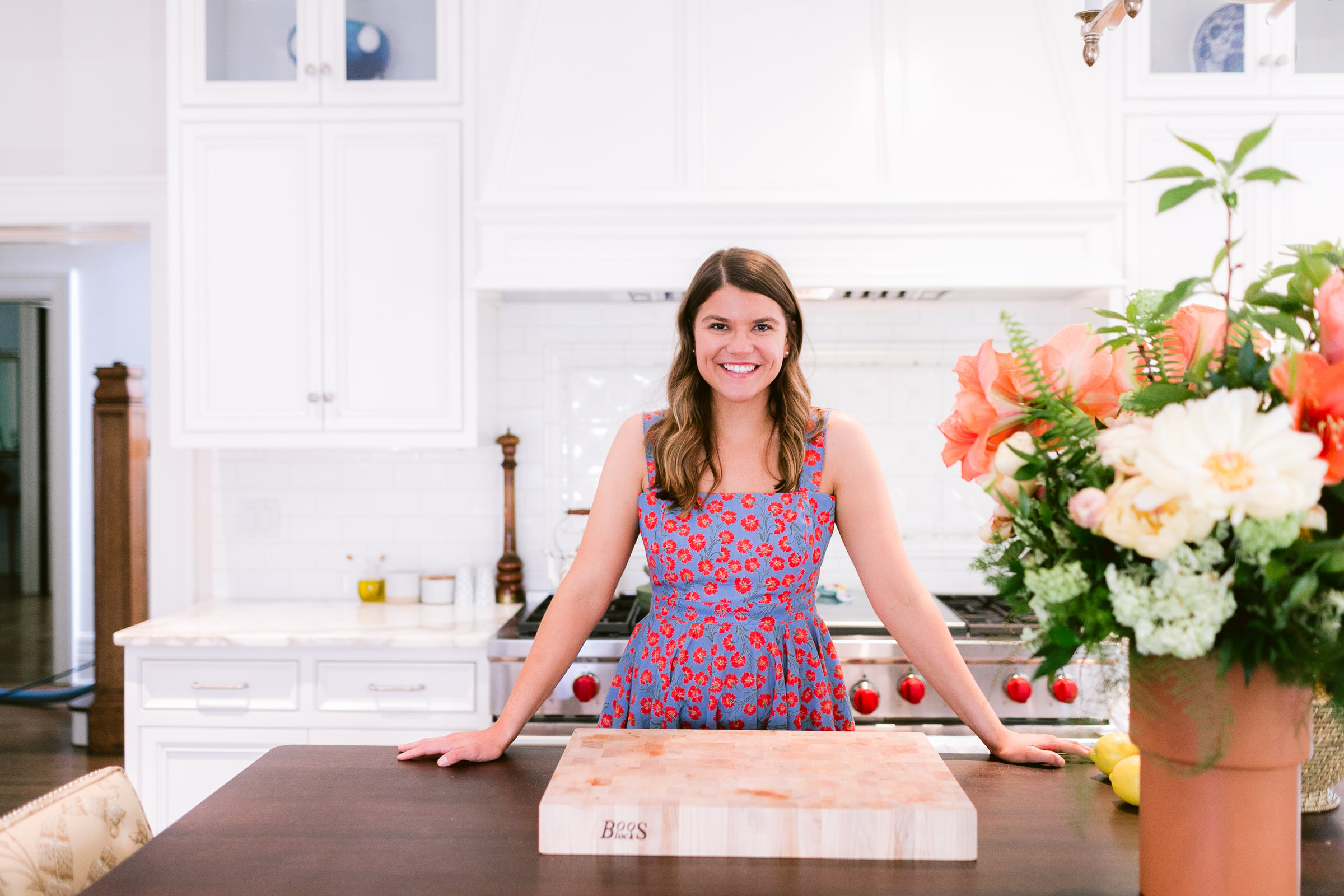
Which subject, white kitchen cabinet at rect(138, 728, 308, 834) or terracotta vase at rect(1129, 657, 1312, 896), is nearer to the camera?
terracotta vase at rect(1129, 657, 1312, 896)

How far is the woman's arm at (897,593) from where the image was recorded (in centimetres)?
131

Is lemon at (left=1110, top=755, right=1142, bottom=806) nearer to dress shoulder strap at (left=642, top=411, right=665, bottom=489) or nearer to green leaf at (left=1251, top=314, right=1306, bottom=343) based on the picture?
green leaf at (left=1251, top=314, right=1306, bottom=343)

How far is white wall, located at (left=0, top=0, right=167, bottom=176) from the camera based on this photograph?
3096 millimetres

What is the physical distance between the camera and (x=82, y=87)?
3.11 m

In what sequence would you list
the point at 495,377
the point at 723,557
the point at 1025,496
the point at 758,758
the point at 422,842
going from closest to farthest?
the point at 1025,496, the point at 422,842, the point at 758,758, the point at 723,557, the point at 495,377

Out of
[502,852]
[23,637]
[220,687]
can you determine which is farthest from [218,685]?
[23,637]

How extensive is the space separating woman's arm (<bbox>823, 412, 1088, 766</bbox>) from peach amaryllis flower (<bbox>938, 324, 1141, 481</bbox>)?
1.97ft

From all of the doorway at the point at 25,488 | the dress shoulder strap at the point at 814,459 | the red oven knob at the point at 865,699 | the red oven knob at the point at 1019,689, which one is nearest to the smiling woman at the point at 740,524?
the dress shoulder strap at the point at 814,459

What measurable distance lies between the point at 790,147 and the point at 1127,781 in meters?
1.94

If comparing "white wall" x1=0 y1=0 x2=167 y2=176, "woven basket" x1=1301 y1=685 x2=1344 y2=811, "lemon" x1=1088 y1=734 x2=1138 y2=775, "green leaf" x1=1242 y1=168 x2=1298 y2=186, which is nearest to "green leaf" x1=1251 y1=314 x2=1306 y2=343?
"green leaf" x1=1242 y1=168 x2=1298 y2=186

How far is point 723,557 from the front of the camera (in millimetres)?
1745

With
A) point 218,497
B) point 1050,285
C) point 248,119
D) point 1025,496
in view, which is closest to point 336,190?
point 248,119

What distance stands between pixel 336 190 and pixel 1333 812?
2.65 m

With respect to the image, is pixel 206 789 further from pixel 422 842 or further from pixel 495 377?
pixel 422 842
